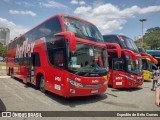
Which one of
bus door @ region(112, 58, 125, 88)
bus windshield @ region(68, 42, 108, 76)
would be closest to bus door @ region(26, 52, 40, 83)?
bus windshield @ region(68, 42, 108, 76)

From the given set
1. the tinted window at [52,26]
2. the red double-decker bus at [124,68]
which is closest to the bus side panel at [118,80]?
the red double-decker bus at [124,68]

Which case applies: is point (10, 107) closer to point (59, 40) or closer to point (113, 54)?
point (59, 40)

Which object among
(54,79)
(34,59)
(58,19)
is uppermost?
(58,19)

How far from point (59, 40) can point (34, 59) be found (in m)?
3.67

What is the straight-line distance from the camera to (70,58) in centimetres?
759

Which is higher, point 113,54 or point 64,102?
point 113,54

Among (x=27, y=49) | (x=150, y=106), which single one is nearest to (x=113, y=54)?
(x=150, y=106)

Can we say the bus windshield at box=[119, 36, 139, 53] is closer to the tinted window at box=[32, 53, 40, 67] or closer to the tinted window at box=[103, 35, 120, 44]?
the tinted window at box=[103, 35, 120, 44]

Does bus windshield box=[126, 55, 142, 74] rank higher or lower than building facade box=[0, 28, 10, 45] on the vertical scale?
lower

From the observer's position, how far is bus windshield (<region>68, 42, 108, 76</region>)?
7.66 m

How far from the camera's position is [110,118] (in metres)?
6.16

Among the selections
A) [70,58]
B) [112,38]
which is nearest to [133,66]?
[112,38]

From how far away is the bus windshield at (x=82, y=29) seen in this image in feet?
27.5

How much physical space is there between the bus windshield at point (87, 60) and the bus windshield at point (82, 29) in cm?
53
